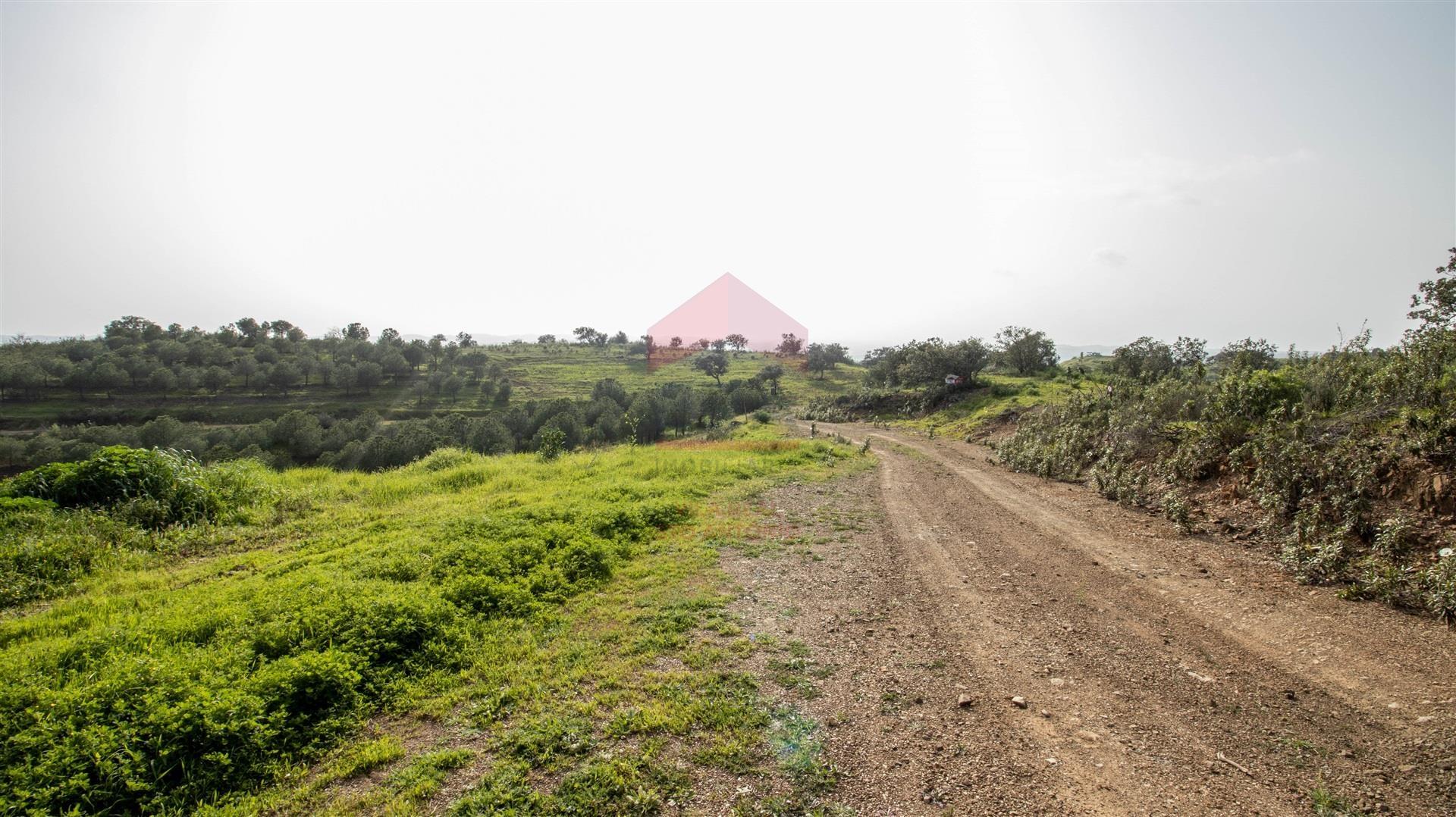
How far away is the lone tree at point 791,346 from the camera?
96500mm

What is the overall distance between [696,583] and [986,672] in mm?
4103

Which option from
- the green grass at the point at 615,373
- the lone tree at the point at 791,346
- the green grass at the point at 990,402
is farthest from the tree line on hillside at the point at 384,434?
the lone tree at the point at 791,346

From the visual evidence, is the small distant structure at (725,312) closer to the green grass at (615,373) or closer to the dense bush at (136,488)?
the green grass at (615,373)

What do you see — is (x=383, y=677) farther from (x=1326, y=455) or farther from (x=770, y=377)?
(x=770, y=377)

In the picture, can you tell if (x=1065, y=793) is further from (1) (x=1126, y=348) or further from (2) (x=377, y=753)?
(1) (x=1126, y=348)

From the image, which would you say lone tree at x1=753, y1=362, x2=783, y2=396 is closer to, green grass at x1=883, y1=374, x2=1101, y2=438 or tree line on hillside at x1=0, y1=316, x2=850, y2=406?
tree line on hillside at x1=0, y1=316, x2=850, y2=406

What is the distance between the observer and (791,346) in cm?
10012

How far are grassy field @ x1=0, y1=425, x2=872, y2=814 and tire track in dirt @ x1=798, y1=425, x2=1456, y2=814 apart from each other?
8.75 ft

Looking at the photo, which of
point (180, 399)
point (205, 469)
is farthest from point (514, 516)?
point (180, 399)

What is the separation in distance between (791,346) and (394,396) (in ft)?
222

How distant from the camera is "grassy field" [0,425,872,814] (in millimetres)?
3824

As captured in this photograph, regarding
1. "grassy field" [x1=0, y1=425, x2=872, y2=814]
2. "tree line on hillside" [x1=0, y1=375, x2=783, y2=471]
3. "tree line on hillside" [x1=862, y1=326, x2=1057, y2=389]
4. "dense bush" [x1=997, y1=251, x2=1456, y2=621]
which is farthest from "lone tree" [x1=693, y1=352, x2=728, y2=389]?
"grassy field" [x1=0, y1=425, x2=872, y2=814]

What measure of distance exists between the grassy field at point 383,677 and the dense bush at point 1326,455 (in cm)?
910

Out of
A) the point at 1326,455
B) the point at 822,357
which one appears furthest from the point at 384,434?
the point at 822,357
